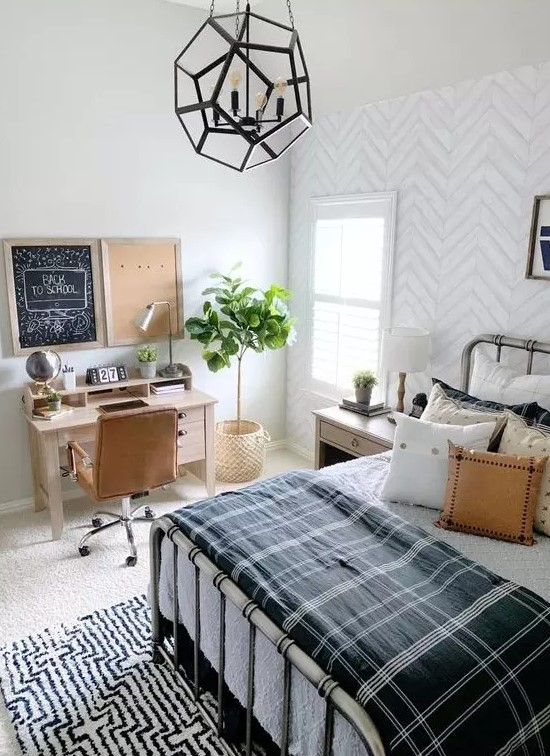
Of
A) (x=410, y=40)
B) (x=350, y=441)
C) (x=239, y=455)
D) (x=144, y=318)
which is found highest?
(x=410, y=40)

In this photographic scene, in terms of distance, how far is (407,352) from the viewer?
3352 millimetres

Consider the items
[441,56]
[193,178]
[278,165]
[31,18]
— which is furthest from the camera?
[278,165]

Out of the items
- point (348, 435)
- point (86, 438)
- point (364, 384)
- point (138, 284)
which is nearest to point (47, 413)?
point (86, 438)

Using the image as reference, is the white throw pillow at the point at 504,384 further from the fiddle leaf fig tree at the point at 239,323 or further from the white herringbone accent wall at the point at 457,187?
the fiddle leaf fig tree at the point at 239,323

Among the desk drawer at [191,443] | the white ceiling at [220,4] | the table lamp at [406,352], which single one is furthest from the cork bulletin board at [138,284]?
the table lamp at [406,352]

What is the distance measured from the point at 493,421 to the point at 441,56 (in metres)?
1.88

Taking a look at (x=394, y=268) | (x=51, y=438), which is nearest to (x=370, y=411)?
(x=394, y=268)

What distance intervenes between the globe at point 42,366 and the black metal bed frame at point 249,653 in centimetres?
159

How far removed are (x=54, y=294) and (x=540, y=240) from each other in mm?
2772

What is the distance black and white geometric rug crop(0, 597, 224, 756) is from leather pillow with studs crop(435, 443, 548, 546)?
4.01 feet

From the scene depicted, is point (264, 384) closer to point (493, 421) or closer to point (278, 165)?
point (278, 165)

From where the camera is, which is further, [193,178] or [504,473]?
[193,178]

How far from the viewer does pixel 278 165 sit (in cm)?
448

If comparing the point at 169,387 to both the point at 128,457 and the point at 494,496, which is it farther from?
the point at 494,496
